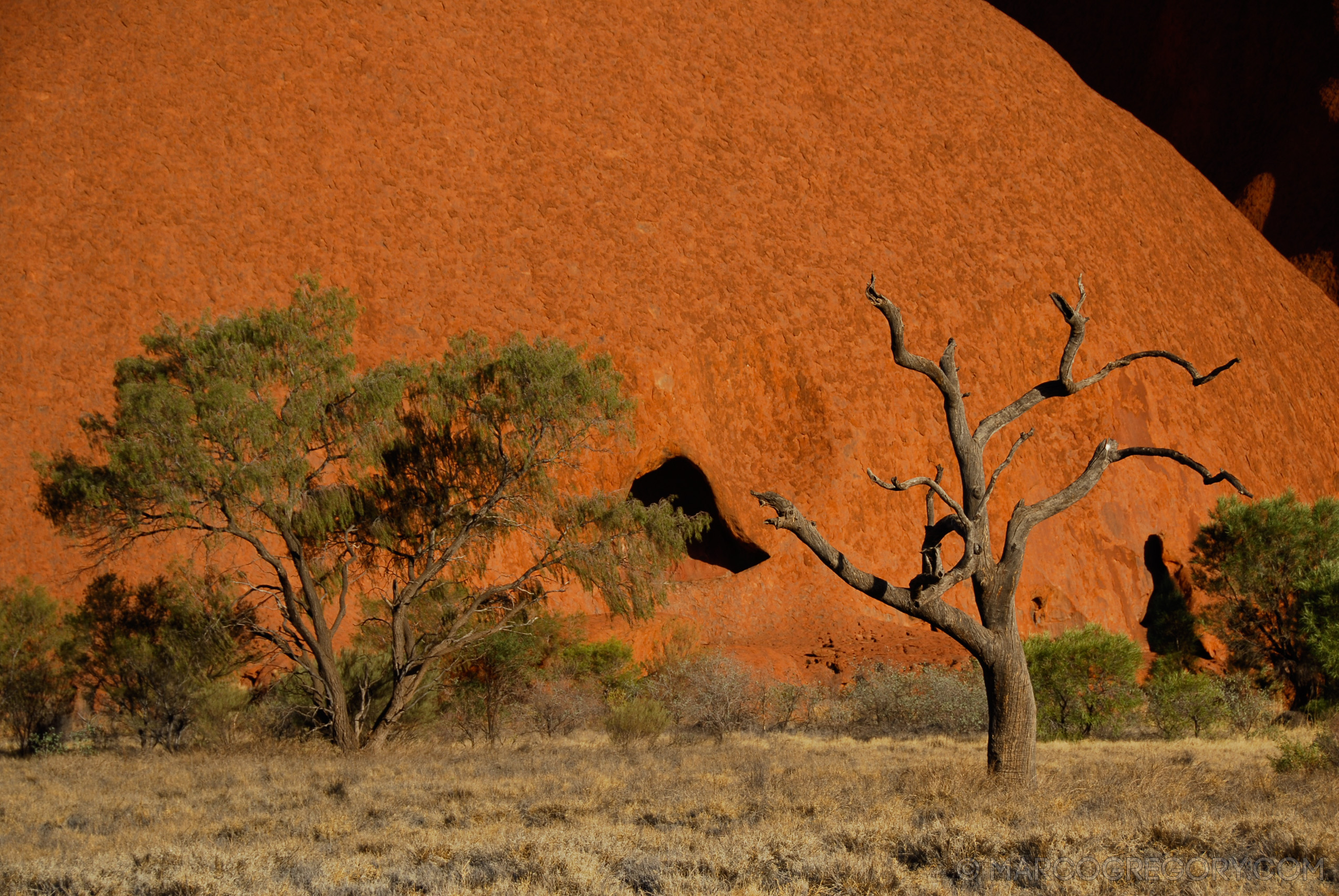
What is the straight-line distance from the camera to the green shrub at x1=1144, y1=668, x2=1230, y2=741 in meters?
16.1

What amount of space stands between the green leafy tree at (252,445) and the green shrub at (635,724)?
11.5ft

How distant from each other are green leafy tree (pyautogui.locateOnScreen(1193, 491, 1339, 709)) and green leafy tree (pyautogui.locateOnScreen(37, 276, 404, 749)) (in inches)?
636

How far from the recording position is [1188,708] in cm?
1616

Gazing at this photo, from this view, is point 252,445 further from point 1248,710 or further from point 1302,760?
point 1248,710

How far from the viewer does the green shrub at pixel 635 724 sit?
1373cm

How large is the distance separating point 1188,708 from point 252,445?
14709 millimetres

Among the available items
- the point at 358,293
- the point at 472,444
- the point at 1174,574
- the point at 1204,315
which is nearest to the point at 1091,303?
the point at 1204,315

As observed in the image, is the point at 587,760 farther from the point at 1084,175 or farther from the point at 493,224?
the point at 1084,175

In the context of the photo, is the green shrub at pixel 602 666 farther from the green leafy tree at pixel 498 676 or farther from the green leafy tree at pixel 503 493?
the green leafy tree at pixel 503 493

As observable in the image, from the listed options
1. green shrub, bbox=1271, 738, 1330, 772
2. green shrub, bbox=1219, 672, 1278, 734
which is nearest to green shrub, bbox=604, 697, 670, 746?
green shrub, bbox=1271, 738, 1330, 772

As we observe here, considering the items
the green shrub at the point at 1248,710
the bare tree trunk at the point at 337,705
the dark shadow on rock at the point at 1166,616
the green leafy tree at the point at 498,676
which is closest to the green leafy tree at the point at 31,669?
the bare tree trunk at the point at 337,705

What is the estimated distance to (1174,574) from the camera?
1188 inches

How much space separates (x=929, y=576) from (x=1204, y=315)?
32.8m

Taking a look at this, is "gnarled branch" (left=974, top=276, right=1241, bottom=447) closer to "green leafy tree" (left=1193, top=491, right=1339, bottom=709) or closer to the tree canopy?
the tree canopy
